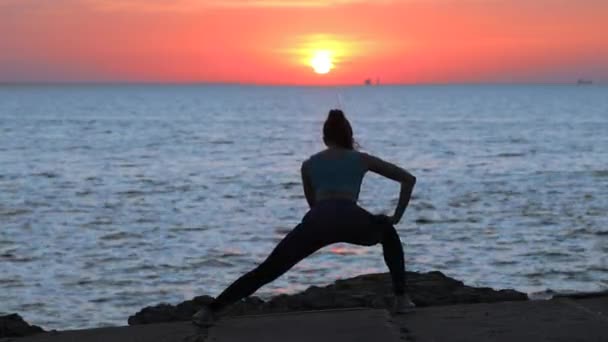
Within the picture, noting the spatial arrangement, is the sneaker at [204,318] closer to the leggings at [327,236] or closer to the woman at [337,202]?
the leggings at [327,236]

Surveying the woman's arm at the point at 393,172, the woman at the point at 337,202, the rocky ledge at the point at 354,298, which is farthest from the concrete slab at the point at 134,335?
the woman's arm at the point at 393,172

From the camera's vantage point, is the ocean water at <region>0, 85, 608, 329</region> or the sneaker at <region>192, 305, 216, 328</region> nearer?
the sneaker at <region>192, 305, 216, 328</region>

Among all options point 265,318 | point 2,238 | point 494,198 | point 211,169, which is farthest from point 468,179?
point 265,318

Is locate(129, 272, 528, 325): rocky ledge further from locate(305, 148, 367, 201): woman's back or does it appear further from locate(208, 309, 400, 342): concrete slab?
locate(305, 148, 367, 201): woman's back

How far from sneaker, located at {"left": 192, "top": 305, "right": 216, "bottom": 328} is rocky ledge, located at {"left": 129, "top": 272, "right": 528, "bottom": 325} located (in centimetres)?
135

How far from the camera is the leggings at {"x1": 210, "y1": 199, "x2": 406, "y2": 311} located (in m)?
7.34

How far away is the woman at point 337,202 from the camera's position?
7.36m

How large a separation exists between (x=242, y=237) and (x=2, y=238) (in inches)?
196

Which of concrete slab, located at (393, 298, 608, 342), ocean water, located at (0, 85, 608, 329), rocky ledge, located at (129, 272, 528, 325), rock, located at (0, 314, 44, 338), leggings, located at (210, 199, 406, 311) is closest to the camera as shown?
concrete slab, located at (393, 298, 608, 342)

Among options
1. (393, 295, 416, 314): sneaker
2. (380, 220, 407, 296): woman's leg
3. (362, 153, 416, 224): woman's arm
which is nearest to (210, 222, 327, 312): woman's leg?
(380, 220, 407, 296): woman's leg

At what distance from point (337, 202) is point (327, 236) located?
0.24 meters

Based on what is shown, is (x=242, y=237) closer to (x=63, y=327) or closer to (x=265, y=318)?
(x=63, y=327)

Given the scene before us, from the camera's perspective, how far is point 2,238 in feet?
75.6

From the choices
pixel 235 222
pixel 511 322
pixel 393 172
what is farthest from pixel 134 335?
pixel 235 222
